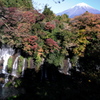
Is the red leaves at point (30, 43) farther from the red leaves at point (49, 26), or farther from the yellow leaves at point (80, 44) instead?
the yellow leaves at point (80, 44)

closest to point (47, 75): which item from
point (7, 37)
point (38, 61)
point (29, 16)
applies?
point (38, 61)

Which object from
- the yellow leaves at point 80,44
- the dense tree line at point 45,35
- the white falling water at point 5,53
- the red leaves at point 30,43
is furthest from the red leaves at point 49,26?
the white falling water at point 5,53

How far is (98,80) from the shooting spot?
21.4ft

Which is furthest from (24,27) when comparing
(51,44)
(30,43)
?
(51,44)

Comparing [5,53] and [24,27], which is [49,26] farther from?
[5,53]

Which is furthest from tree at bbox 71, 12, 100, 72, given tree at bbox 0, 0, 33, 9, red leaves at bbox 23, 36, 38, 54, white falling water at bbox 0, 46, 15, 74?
white falling water at bbox 0, 46, 15, 74

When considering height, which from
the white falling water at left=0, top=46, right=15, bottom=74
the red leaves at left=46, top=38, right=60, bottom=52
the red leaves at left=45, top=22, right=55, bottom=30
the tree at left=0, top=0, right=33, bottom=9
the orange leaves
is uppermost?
the tree at left=0, top=0, right=33, bottom=9

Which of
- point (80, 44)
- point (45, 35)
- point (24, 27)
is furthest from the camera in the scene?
point (45, 35)

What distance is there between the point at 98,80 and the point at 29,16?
10.1m

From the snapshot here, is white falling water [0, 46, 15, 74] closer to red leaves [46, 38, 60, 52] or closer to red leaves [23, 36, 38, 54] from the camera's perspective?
red leaves [23, 36, 38, 54]

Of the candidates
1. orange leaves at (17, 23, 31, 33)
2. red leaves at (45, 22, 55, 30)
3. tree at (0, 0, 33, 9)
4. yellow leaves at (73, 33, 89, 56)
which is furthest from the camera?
tree at (0, 0, 33, 9)

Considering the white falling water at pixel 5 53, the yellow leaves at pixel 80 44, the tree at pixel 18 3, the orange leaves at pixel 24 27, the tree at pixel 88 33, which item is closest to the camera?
the orange leaves at pixel 24 27

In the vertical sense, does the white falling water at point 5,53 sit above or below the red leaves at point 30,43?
below

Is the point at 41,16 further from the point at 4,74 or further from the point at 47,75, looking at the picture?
the point at 4,74
